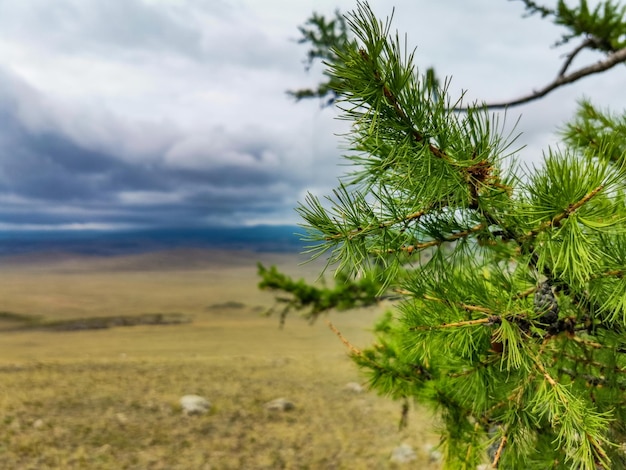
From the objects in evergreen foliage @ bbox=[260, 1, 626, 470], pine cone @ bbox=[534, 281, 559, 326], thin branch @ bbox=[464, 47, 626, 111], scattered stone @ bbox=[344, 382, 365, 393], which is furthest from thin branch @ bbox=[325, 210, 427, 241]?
scattered stone @ bbox=[344, 382, 365, 393]

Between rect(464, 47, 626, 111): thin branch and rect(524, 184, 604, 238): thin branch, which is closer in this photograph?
rect(524, 184, 604, 238): thin branch

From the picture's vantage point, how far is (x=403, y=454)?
1.88 metres

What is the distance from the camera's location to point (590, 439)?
334mm

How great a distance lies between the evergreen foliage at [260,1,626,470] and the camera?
0.29 metres

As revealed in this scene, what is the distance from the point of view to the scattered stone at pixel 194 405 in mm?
2209

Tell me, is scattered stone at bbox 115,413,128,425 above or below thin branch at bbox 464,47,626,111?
below

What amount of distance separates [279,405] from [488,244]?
2186 mm

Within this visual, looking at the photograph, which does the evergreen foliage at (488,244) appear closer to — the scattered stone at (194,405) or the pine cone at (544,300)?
the pine cone at (544,300)

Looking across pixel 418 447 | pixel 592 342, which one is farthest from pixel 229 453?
pixel 592 342

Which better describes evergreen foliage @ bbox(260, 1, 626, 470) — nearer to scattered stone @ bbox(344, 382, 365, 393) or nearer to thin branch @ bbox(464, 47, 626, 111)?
thin branch @ bbox(464, 47, 626, 111)

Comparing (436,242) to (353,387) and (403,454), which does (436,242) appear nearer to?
(403,454)

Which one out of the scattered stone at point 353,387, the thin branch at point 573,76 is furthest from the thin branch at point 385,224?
the scattered stone at point 353,387

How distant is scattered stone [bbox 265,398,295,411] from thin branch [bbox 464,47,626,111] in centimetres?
181

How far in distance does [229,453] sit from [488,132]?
1946 mm
